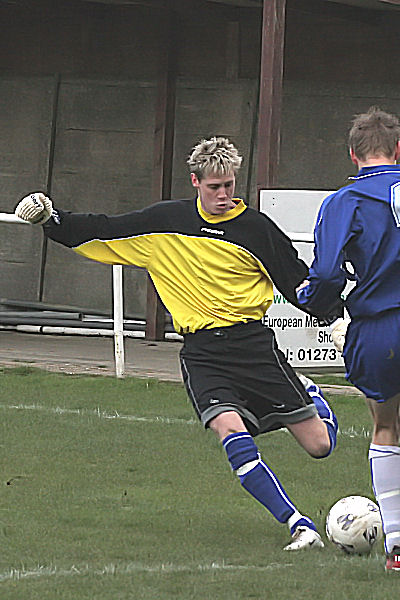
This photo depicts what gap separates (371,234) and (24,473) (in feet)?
10.6

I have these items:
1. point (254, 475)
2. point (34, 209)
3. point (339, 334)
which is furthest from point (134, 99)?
point (339, 334)

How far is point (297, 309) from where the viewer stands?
11.9m

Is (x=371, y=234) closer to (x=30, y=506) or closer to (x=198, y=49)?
(x=30, y=506)

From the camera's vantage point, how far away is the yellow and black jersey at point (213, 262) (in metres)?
6.35

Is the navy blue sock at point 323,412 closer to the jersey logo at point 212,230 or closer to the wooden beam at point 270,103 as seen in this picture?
the jersey logo at point 212,230

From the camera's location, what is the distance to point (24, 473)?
25.3ft

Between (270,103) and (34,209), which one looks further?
(270,103)

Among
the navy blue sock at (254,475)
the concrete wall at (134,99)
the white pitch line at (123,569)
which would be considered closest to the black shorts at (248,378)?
the navy blue sock at (254,475)

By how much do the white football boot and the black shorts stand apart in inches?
22.7

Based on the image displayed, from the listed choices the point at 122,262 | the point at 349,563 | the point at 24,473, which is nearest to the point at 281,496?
the point at 349,563

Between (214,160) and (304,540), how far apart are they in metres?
1.76

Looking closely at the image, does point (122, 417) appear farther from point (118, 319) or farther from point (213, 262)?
point (213, 262)

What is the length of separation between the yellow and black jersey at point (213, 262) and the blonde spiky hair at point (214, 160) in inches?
11.3

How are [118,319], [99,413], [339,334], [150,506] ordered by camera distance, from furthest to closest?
Result: 1. [118,319]
2. [99,413]
3. [150,506]
4. [339,334]
